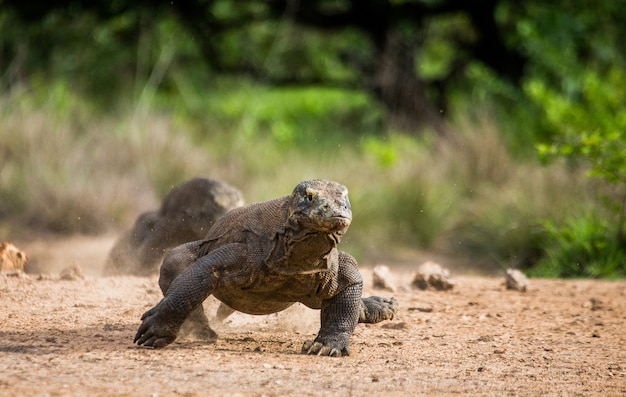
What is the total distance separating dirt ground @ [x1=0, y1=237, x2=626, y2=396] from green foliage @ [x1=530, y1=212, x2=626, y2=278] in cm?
256

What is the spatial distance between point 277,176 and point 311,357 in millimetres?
9234

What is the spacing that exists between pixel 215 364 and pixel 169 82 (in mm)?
16098

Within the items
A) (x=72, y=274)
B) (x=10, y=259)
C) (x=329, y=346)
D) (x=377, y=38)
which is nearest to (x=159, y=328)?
(x=329, y=346)

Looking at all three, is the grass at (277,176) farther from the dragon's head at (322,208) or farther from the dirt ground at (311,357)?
the dragon's head at (322,208)

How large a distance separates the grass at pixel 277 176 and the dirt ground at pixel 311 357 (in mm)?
4110

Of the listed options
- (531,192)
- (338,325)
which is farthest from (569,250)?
(338,325)

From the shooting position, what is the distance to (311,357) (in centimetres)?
566

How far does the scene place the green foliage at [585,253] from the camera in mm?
11242

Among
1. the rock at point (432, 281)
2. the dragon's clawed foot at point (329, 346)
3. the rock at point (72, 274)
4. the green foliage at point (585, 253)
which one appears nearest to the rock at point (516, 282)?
the rock at point (432, 281)

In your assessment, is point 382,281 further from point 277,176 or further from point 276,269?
point 277,176

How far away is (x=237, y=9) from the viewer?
21016mm

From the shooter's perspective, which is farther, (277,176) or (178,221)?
(277,176)

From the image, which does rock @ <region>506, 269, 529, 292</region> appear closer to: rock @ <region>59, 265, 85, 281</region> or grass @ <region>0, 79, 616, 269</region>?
grass @ <region>0, 79, 616, 269</region>

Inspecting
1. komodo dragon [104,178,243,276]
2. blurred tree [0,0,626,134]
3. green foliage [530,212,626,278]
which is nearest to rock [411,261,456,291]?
komodo dragon [104,178,243,276]
